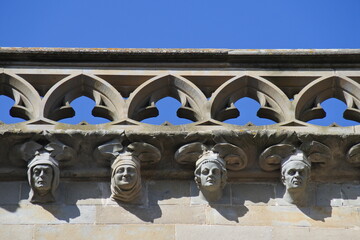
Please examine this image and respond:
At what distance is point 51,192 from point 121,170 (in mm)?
560

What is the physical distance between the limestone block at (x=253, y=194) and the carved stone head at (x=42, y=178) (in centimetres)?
139

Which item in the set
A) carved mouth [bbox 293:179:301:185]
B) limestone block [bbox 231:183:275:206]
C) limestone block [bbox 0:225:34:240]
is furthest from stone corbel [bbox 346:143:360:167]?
limestone block [bbox 0:225:34:240]

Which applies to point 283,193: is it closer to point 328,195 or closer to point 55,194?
point 328,195

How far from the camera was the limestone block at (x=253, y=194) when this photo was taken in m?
11.7

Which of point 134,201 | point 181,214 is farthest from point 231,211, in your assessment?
point 134,201

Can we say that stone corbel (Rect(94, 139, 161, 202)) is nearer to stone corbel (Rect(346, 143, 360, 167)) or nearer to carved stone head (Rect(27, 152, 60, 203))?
carved stone head (Rect(27, 152, 60, 203))

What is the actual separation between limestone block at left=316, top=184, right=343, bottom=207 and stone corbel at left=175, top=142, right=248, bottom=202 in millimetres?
623

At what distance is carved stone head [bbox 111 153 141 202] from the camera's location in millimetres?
11578

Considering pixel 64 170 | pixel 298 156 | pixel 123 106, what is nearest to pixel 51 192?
pixel 64 170

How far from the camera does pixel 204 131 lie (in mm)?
11828

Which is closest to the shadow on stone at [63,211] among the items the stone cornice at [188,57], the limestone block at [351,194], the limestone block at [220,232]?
the limestone block at [220,232]

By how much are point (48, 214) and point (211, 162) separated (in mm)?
1311

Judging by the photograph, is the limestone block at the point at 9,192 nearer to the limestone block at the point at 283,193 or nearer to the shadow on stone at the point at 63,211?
the shadow on stone at the point at 63,211

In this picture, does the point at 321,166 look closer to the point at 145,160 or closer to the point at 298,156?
the point at 298,156
